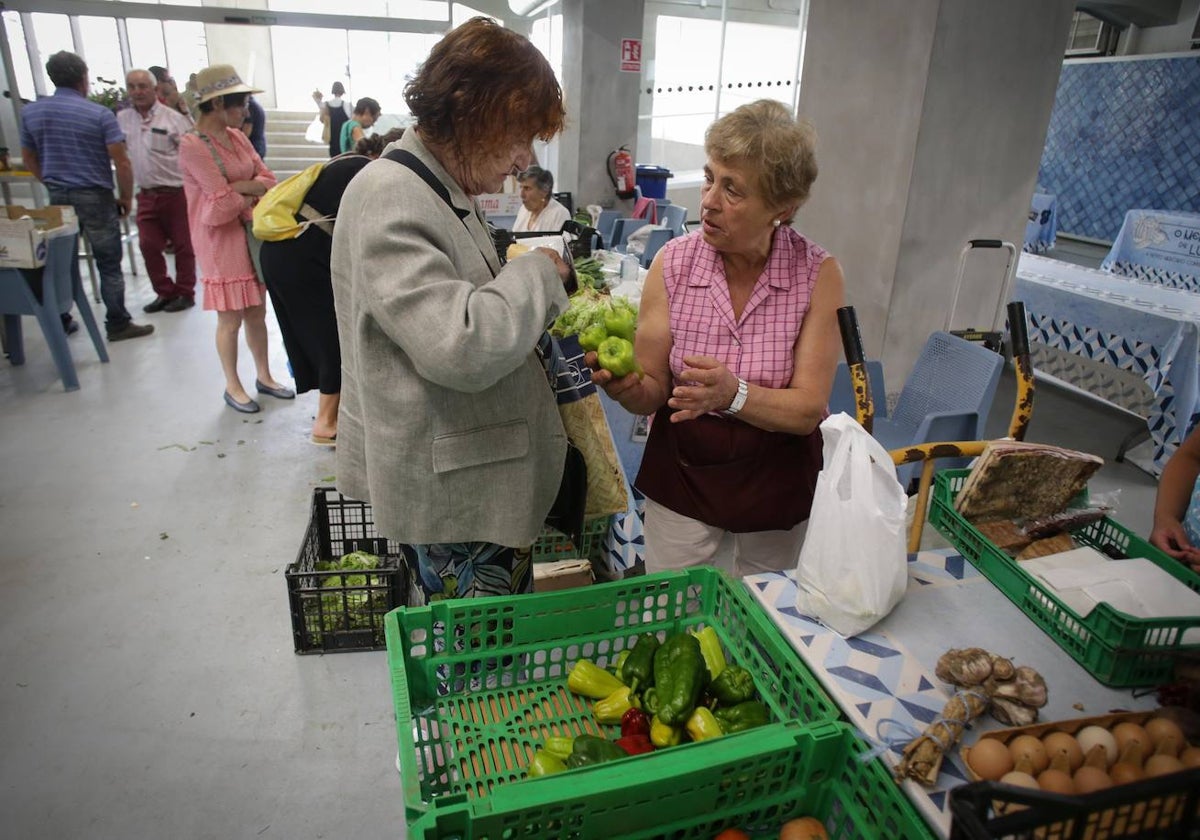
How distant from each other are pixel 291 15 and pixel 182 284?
5.72 m

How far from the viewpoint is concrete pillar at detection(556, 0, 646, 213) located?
840 centimetres

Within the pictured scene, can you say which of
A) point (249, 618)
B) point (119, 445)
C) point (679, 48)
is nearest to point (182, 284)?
point (119, 445)

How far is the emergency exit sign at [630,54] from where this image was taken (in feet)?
28.2

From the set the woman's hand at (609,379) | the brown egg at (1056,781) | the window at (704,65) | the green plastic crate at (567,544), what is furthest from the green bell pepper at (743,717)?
the window at (704,65)

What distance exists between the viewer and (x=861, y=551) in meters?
1.34

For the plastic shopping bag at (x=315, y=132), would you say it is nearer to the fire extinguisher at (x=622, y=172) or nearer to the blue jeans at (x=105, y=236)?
the fire extinguisher at (x=622, y=172)

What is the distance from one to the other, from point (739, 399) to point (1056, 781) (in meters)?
0.88

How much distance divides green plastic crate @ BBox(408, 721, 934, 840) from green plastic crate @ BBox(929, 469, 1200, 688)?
1.57 feet

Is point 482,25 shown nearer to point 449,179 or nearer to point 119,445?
point 449,179

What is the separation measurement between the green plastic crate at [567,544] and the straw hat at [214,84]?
2.98 meters

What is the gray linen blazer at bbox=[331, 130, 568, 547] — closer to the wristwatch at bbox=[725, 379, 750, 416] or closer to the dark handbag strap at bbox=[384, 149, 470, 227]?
the dark handbag strap at bbox=[384, 149, 470, 227]

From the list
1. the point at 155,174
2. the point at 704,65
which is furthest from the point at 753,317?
the point at 704,65

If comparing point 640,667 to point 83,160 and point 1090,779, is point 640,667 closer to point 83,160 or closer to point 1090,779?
point 1090,779

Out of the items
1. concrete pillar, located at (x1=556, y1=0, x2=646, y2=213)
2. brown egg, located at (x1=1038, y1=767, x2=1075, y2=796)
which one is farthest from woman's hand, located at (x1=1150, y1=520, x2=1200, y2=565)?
concrete pillar, located at (x1=556, y1=0, x2=646, y2=213)
